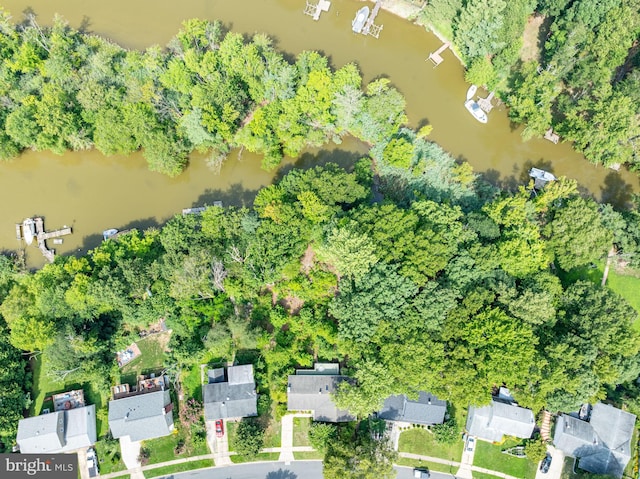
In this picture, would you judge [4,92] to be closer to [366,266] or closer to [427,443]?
[366,266]

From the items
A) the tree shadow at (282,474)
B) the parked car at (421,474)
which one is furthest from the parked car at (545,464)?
the tree shadow at (282,474)

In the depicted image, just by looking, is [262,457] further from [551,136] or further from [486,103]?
[551,136]

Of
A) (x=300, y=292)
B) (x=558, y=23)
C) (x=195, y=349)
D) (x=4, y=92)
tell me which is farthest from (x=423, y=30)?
(x=4, y=92)

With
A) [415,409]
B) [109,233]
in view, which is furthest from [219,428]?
[109,233]

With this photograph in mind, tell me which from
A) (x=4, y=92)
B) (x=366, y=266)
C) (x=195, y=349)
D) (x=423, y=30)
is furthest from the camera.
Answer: (x=423, y=30)

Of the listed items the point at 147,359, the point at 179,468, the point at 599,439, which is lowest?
the point at 179,468
